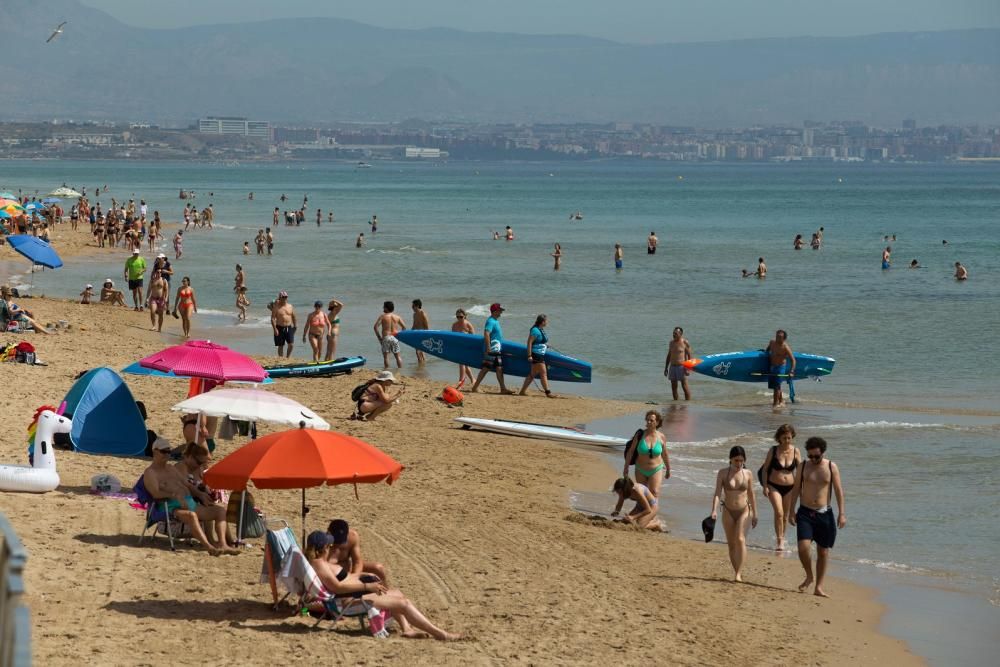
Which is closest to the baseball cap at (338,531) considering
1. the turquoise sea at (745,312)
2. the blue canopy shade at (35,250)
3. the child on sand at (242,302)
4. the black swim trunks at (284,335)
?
the turquoise sea at (745,312)

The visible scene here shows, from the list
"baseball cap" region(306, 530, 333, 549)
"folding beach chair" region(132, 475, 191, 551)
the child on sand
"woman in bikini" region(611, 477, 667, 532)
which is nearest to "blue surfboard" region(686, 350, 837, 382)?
"woman in bikini" region(611, 477, 667, 532)

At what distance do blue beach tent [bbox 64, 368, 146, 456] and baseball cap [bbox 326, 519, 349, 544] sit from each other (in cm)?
443

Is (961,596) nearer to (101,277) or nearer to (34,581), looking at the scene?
(34,581)

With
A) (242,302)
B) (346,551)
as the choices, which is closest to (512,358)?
(242,302)

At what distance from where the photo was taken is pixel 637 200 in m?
120

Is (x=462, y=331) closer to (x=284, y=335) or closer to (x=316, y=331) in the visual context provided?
(x=316, y=331)

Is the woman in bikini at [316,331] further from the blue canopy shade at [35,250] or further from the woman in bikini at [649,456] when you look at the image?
the woman in bikini at [649,456]

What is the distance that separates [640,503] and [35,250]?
58.7 feet

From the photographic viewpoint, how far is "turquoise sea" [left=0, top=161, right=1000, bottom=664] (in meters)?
14.9

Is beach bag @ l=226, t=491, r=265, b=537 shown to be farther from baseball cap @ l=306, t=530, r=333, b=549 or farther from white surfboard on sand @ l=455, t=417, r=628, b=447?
white surfboard on sand @ l=455, t=417, r=628, b=447

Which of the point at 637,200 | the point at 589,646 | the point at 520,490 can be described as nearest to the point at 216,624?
the point at 589,646

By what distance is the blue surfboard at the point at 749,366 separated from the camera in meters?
22.1

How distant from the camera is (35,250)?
26828mm

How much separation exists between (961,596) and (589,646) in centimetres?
393
